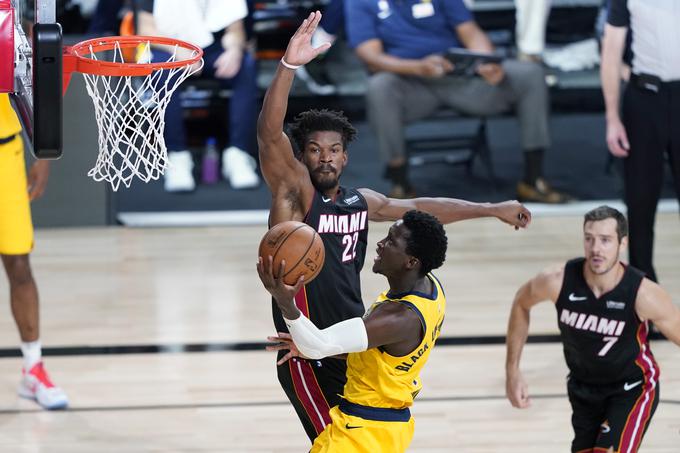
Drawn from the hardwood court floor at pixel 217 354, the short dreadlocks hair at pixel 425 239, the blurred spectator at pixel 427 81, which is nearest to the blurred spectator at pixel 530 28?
the blurred spectator at pixel 427 81

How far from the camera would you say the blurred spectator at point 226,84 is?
9.02 meters

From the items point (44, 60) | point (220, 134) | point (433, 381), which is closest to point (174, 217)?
point (220, 134)

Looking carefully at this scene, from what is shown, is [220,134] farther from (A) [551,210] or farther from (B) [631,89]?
(B) [631,89]

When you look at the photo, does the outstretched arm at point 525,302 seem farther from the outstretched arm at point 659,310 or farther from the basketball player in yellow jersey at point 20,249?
the basketball player in yellow jersey at point 20,249

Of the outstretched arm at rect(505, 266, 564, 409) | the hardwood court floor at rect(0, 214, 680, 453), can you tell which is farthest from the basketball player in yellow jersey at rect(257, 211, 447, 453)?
the hardwood court floor at rect(0, 214, 680, 453)

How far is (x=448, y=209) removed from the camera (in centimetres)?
446

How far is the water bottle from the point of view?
→ 31.8 ft

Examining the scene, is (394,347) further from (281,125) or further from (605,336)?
(605,336)

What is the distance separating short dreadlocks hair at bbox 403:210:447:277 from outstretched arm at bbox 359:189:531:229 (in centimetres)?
58

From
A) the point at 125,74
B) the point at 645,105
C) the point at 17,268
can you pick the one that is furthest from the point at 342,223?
the point at 645,105

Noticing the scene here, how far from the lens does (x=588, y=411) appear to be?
4602 millimetres

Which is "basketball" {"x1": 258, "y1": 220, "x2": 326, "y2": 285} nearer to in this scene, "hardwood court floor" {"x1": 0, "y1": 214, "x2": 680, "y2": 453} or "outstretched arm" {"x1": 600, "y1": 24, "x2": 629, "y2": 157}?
"hardwood court floor" {"x1": 0, "y1": 214, "x2": 680, "y2": 453}

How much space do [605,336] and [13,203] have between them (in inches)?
106

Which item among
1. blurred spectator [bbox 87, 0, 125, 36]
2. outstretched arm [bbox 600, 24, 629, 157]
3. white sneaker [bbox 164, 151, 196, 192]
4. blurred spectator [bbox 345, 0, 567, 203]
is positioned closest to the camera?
outstretched arm [bbox 600, 24, 629, 157]
